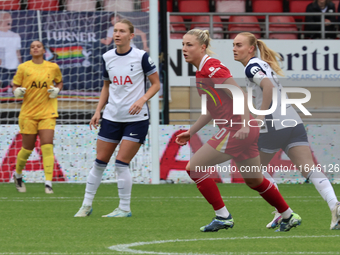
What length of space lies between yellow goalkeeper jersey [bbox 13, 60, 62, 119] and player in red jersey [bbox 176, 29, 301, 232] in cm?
380

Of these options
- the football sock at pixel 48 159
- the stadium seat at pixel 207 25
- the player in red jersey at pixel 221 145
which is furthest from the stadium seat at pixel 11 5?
the player in red jersey at pixel 221 145

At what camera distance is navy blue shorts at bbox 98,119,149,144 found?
548 cm

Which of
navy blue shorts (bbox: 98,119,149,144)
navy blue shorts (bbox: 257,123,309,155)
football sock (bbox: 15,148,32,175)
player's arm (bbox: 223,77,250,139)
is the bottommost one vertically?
football sock (bbox: 15,148,32,175)

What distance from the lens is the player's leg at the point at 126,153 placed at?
5477 mm

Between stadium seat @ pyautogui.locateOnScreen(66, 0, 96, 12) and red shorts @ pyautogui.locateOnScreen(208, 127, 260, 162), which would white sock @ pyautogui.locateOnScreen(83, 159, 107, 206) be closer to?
red shorts @ pyautogui.locateOnScreen(208, 127, 260, 162)

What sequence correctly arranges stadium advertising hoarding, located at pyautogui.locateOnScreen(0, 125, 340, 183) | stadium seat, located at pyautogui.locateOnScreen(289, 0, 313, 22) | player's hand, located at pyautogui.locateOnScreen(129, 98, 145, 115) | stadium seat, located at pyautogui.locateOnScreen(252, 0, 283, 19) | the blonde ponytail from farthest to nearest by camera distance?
stadium seat, located at pyautogui.locateOnScreen(289, 0, 313, 22) < stadium seat, located at pyautogui.locateOnScreen(252, 0, 283, 19) < stadium advertising hoarding, located at pyautogui.locateOnScreen(0, 125, 340, 183) < player's hand, located at pyautogui.locateOnScreen(129, 98, 145, 115) < the blonde ponytail

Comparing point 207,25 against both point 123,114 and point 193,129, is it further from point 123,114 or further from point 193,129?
point 193,129

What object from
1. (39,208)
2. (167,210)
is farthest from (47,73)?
(167,210)

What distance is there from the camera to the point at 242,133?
4.12m

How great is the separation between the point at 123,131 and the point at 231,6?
8.64 metres

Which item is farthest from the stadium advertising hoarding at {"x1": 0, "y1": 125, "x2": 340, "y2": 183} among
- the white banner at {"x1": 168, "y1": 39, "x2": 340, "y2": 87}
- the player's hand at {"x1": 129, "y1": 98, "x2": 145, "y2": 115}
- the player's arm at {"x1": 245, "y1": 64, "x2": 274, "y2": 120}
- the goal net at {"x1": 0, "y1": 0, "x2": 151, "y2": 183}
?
the player's arm at {"x1": 245, "y1": 64, "x2": 274, "y2": 120}

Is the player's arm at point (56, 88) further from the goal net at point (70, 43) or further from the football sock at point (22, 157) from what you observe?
the goal net at point (70, 43)

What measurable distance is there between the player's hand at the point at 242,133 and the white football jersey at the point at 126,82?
5.08 feet

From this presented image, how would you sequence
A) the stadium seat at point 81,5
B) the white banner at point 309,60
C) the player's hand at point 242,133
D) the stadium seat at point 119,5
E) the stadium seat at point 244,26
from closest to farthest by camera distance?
1. the player's hand at point 242,133
2. the stadium seat at point 119,5
3. the white banner at point 309,60
4. the stadium seat at point 81,5
5. the stadium seat at point 244,26
